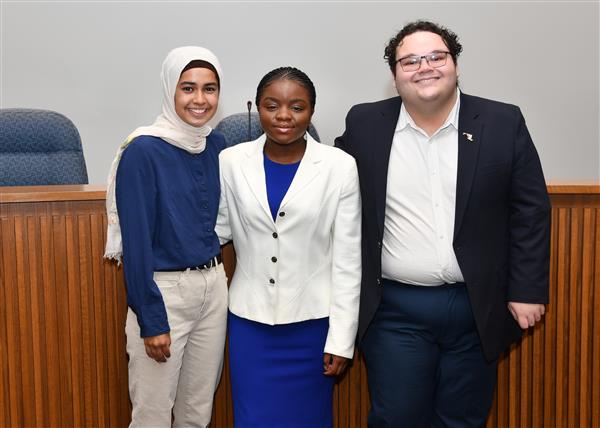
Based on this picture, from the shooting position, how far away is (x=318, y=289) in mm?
1770

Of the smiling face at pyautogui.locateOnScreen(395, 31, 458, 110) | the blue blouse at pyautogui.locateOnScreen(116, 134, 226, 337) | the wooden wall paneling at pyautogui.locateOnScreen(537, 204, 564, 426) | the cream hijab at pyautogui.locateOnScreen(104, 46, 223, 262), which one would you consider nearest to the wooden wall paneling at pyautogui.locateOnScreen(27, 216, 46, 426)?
the cream hijab at pyautogui.locateOnScreen(104, 46, 223, 262)

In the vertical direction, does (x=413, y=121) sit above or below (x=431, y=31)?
below

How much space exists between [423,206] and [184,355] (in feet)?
2.62

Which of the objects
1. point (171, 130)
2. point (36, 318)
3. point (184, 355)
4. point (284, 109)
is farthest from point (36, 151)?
point (284, 109)

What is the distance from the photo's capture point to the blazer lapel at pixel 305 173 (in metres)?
1.70

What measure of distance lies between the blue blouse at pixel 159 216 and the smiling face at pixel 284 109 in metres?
0.24

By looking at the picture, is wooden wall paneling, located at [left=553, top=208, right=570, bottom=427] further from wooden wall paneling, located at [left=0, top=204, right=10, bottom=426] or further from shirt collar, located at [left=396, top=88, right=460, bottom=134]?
wooden wall paneling, located at [left=0, top=204, right=10, bottom=426]

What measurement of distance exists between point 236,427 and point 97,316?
57 cm

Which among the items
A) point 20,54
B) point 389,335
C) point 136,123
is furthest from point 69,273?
point 20,54

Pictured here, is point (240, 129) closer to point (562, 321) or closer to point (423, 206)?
point (423, 206)

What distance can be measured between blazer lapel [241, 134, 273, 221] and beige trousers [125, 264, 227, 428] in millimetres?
257

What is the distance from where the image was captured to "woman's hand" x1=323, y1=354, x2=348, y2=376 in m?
1.75

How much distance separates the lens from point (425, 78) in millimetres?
1629

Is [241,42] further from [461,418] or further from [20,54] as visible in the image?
[461,418]
